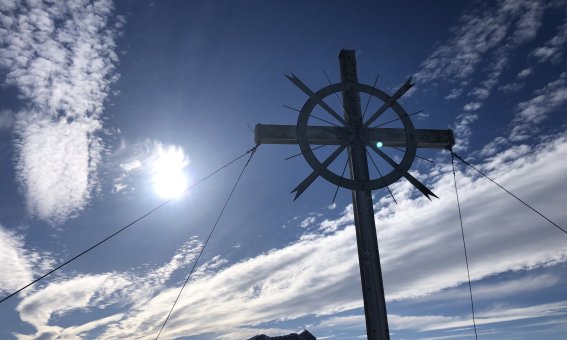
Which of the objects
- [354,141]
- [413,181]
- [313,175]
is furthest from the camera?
[354,141]

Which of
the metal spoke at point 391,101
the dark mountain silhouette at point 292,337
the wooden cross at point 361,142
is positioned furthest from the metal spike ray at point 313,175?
the dark mountain silhouette at point 292,337

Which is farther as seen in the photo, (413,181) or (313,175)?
(413,181)

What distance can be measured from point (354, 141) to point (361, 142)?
14 centimetres

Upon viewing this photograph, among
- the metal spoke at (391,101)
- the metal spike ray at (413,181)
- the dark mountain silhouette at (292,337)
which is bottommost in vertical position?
the dark mountain silhouette at (292,337)

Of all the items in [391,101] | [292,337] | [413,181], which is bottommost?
[292,337]

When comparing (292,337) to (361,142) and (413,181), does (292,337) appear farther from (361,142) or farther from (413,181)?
(361,142)

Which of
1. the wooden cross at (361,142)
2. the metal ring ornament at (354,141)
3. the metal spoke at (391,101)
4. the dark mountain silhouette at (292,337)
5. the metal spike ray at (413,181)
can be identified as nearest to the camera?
the wooden cross at (361,142)

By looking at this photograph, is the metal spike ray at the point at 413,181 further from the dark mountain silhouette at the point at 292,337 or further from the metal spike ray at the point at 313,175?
the dark mountain silhouette at the point at 292,337

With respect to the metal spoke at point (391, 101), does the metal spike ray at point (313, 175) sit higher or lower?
lower

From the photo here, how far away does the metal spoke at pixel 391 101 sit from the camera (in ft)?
22.6

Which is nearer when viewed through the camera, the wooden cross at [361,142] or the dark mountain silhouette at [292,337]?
the wooden cross at [361,142]

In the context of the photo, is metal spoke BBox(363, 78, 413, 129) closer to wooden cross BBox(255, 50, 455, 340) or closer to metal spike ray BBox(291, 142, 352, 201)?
wooden cross BBox(255, 50, 455, 340)

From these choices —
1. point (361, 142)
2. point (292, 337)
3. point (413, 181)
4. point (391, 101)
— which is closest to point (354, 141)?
point (361, 142)

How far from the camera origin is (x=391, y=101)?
22.6ft
